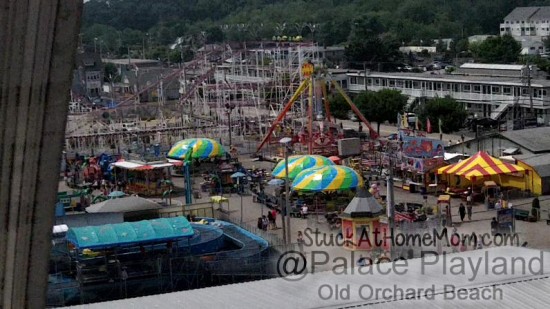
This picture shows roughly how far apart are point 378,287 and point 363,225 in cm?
529

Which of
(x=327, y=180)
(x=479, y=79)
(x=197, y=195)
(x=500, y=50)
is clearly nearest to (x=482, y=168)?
(x=327, y=180)

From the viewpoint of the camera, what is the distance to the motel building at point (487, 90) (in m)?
33.9

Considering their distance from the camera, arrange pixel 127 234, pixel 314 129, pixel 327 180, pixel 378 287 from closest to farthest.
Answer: pixel 378 287
pixel 127 234
pixel 327 180
pixel 314 129

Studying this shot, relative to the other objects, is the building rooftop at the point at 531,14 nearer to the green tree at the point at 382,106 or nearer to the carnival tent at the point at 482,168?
the green tree at the point at 382,106

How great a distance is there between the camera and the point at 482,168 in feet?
64.4

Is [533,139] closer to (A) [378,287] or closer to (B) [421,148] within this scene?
(B) [421,148]

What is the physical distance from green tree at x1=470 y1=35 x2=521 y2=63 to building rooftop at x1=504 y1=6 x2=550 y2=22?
49.1 ft

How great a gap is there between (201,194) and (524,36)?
52252 millimetres

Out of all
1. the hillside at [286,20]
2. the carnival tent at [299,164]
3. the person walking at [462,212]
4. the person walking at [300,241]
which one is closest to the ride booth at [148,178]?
the carnival tent at [299,164]

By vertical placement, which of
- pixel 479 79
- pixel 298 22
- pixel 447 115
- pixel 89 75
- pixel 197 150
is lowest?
pixel 197 150

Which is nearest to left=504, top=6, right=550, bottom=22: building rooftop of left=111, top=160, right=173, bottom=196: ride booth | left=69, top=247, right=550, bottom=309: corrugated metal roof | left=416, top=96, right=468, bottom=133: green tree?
left=416, top=96, right=468, bottom=133: green tree

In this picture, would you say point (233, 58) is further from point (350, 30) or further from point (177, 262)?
point (350, 30)

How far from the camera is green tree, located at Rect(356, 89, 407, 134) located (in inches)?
1325

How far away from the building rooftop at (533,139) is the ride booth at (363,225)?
8.60m
